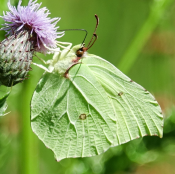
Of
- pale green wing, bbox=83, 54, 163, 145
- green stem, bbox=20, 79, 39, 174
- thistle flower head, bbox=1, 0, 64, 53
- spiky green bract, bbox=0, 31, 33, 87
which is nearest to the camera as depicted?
spiky green bract, bbox=0, 31, 33, 87

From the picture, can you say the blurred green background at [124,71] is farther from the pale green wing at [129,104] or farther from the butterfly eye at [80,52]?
the butterfly eye at [80,52]

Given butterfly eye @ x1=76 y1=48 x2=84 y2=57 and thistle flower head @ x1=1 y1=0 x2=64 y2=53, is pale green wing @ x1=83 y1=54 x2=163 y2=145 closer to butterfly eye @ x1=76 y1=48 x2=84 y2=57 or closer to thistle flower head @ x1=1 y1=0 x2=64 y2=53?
butterfly eye @ x1=76 y1=48 x2=84 y2=57

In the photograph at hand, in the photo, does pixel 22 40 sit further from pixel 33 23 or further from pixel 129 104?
pixel 129 104

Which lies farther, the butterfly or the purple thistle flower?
the butterfly

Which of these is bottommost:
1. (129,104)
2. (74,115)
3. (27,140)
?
(27,140)

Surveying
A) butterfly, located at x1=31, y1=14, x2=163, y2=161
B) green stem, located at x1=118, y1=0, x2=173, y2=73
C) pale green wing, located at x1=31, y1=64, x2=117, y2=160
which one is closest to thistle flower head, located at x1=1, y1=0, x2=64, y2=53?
butterfly, located at x1=31, y1=14, x2=163, y2=161

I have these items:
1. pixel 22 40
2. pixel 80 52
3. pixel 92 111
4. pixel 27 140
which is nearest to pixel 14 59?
pixel 22 40
